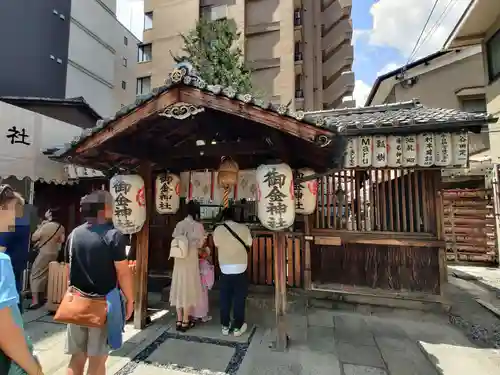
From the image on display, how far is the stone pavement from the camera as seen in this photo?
4512 mm

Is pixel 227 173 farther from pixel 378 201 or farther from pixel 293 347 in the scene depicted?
pixel 378 201

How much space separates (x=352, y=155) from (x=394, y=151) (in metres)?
0.93

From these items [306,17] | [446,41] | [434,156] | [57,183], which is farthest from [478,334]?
[306,17]

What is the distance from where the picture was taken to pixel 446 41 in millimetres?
10016

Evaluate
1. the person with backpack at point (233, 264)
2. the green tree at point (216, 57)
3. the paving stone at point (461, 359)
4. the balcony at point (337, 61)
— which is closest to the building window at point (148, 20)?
the green tree at point (216, 57)

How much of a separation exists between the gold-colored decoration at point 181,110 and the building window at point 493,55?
10710mm

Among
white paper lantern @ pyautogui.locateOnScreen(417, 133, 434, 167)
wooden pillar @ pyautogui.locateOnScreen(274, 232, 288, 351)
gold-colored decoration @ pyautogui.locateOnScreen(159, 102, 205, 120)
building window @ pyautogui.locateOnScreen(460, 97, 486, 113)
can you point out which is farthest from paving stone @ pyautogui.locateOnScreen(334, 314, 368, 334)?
building window @ pyautogui.locateOnScreen(460, 97, 486, 113)

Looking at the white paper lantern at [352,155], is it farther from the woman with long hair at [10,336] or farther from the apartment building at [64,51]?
the apartment building at [64,51]

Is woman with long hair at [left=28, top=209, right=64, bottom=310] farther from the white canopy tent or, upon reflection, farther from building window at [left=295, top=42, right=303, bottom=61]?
building window at [left=295, top=42, right=303, bottom=61]

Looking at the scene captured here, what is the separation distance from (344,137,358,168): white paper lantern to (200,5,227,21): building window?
2177cm

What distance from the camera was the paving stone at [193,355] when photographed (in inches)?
182

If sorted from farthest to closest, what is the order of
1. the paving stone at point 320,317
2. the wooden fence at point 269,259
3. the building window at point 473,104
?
1. the building window at point 473,104
2. the wooden fence at point 269,259
3. the paving stone at point 320,317

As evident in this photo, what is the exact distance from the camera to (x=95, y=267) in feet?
10.4

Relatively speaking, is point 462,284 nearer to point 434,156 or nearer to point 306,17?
point 434,156
